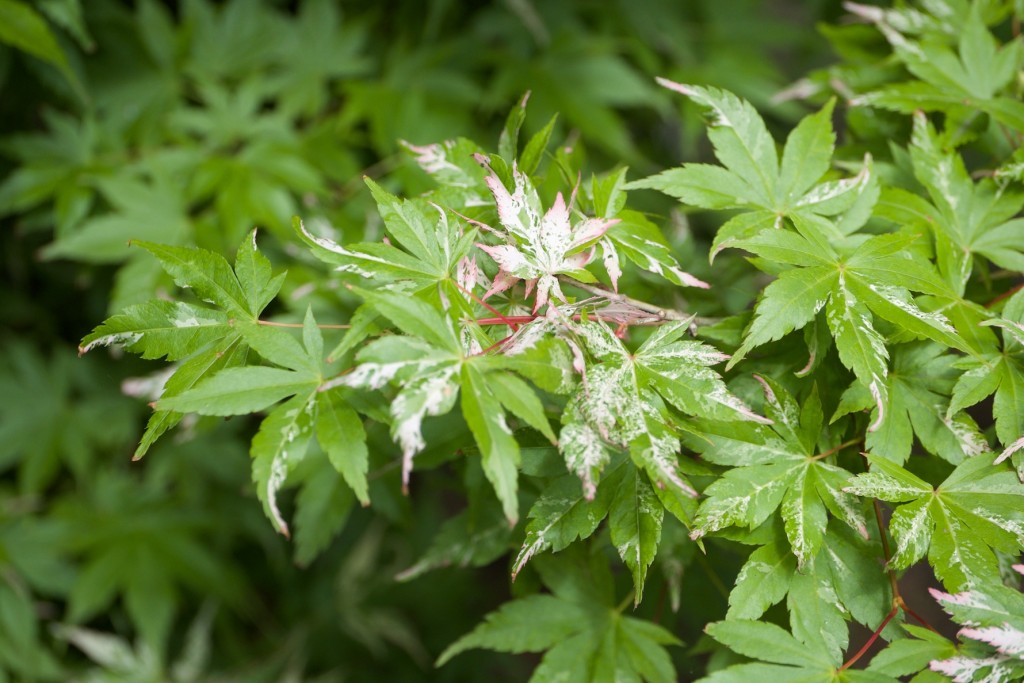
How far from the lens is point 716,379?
66 centimetres

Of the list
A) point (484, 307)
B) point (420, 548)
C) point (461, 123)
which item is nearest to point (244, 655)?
point (420, 548)

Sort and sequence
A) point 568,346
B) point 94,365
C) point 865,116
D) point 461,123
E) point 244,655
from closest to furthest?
point 568,346
point 865,116
point 461,123
point 94,365
point 244,655

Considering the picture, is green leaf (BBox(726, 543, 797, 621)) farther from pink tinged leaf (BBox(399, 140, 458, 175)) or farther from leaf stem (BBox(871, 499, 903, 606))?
Answer: pink tinged leaf (BBox(399, 140, 458, 175))

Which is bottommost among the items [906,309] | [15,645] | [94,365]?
[15,645]

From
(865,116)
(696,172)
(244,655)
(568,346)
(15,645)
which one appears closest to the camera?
(568,346)

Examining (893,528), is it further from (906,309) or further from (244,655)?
(244,655)

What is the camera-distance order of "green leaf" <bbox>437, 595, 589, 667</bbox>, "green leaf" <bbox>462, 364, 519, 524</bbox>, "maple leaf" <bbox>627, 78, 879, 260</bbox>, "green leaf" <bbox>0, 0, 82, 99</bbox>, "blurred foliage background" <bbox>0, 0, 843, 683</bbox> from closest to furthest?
"green leaf" <bbox>462, 364, 519, 524</bbox> → "maple leaf" <bbox>627, 78, 879, 260</bbox> → "green leaf" <bbox>437, 595, 589, 667</bbox> → "green leaf" <bbox>0, 0, 82, 99</bbox> → "blurred foliage background" <bbox>0, 0, 843, 683</bbox>

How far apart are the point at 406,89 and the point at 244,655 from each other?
4.81 feet

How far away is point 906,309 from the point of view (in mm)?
690

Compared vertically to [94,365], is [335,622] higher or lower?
lower

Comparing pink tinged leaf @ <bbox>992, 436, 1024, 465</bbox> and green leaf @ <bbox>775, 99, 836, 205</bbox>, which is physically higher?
green leaf @ <bbox>775, 99, 836, 205</bbox>

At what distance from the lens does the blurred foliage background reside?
1536 millimetres

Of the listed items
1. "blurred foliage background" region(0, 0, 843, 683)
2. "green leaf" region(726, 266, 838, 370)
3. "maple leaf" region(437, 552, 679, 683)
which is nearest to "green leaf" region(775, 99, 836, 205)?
"green leaf" region(726, 266, 838, 370)

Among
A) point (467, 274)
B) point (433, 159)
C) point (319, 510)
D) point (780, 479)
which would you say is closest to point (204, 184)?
point (319, 510)
